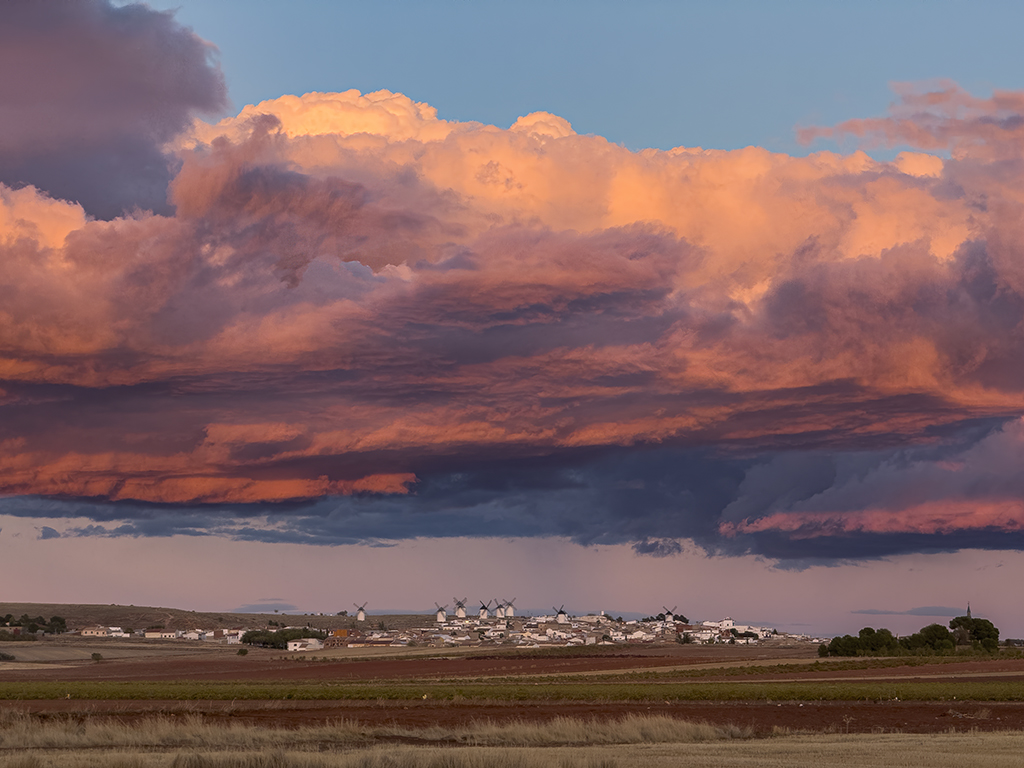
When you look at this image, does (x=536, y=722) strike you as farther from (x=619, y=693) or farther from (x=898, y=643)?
(x=898, y=643)

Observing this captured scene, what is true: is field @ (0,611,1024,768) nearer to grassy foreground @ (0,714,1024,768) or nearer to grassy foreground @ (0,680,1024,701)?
grassy foreground @ (0,714,1024,768)

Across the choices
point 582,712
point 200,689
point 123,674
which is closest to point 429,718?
point 582,712

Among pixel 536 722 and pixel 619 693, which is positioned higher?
pixel 536 722

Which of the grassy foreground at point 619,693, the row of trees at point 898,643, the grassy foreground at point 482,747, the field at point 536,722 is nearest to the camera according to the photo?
the grassy foreground at point 482,747

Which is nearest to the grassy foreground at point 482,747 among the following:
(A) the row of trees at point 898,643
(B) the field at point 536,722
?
(B) the field at point 536,722

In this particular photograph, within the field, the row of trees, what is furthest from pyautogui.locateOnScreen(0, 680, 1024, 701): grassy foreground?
the row of trees

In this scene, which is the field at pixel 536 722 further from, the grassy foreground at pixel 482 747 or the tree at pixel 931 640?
the tree at pixel 931 640

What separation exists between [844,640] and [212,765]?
552 ft

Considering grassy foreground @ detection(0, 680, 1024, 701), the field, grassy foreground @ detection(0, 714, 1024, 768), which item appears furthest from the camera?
grassy foreground @ detection(0, 680, 1024, 701)

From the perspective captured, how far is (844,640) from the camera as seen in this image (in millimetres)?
182125

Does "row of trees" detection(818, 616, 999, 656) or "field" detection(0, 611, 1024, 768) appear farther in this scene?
"row of trees" detection(818, 616, 999, 656)

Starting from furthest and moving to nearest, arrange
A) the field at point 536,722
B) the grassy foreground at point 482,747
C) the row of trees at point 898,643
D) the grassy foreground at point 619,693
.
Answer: the row of trees at point 898,643
the grassy foreground at point 619,693
the field at point 536,722
the grassy foreground at point 482,747

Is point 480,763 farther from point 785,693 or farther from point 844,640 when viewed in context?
point 844,640

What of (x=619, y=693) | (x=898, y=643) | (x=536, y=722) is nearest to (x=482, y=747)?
(x=536, y=722)
